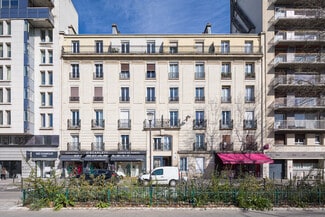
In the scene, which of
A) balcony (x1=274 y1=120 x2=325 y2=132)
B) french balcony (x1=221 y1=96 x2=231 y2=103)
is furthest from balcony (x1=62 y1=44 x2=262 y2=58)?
balcony (x1=274 y1=120 x2=325 y2=132)

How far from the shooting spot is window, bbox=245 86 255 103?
2335 cm

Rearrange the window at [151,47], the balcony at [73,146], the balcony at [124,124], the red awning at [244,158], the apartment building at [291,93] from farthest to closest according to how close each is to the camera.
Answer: the window at [151,47] < the balcony at [124,124] < the balcony at [73,146] < the apartment building at [291,93] < the red awning at [244,158]

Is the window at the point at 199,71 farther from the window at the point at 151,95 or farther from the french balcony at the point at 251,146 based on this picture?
the french balcony at the point at 251,146

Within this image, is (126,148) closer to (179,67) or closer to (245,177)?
(179,67)

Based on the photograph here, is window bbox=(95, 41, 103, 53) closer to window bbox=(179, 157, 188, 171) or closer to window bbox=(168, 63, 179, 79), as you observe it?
window bbox=(168, 63, 179, 79)

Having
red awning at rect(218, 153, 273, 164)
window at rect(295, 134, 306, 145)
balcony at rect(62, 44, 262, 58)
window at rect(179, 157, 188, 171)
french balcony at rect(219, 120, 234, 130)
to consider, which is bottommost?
window at rect(179, 157, 188, 171)

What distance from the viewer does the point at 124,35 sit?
953 inches

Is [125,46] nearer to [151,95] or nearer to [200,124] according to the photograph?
[151,95]

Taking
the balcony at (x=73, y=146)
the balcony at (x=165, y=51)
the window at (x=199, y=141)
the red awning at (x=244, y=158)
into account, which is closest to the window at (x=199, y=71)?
A: the balcony at (x=165, y=51)

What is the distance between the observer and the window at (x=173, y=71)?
2355cm

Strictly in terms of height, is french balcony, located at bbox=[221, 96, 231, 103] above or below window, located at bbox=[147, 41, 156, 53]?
below

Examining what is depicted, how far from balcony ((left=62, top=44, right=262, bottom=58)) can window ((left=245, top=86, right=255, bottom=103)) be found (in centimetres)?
344

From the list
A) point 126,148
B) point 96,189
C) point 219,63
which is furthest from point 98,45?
point 96,189

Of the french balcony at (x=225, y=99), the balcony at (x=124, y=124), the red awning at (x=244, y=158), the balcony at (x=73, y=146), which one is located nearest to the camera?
the red awning at (x=244, y=158)
